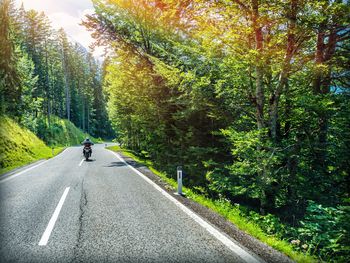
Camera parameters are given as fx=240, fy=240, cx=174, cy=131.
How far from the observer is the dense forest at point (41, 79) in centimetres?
2575

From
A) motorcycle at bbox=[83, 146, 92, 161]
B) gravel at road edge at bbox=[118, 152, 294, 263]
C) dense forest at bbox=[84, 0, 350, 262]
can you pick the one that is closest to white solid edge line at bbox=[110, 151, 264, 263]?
gravel at road edge at bbox=[118, 152, 294, 263]

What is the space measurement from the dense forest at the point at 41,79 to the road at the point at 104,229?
19308 mm

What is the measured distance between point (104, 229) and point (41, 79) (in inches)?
2179

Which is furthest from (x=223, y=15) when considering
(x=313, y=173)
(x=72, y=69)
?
(x=72, y=69)

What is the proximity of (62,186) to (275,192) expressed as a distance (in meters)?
7.95

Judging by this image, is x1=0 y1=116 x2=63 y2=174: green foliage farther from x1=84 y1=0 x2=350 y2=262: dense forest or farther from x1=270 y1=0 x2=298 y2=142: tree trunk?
x1=270 y1=0 x2=298 y2=142: tree trunk

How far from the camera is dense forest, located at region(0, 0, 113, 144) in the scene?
25.8 meters

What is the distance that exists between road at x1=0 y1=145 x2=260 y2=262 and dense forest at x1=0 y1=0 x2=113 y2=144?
19308 millimetres

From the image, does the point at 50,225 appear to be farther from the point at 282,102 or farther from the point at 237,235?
the point at 282,102

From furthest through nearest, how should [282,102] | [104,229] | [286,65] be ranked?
[282,102] < [286,65] < [104,229]

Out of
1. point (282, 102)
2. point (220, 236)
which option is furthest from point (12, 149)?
point (220, 236)

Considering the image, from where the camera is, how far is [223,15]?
325 inches

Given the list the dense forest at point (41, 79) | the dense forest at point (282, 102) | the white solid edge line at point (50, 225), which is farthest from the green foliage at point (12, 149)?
the dense forest at point (282, 102)

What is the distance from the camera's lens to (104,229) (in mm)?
5039
